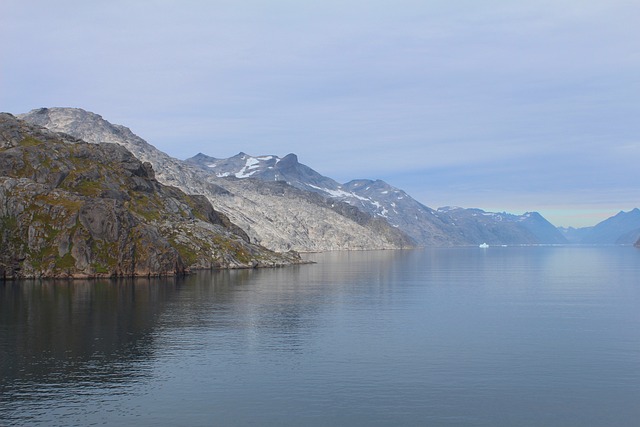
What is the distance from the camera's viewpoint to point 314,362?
7950 cm

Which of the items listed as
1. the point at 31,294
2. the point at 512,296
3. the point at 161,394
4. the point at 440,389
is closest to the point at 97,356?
the point at 161,394

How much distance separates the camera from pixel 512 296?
16225 centimetres

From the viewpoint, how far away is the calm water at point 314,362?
5897 cm

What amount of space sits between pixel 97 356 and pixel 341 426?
40143 mm

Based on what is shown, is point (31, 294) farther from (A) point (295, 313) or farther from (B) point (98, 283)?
(A) point (295, 313)

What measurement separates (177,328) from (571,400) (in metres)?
64.0

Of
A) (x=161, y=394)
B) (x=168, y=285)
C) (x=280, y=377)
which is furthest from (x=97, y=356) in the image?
(x=168, y=285)

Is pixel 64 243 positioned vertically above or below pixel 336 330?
above

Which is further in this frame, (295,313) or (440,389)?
(295,313)

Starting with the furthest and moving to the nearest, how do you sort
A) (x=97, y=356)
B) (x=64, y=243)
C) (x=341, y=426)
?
(x=64, y=243) → (x=97, y=356) → (x=341, y=426)

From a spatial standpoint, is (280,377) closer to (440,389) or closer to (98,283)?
(440,389)

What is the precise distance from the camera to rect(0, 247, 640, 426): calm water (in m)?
59.0

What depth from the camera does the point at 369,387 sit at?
67.2 metres

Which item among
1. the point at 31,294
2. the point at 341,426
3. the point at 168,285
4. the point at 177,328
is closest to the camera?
the point at 341,426
